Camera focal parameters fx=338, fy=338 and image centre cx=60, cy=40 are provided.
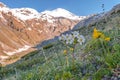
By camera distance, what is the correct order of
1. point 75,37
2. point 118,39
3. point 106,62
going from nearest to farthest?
1. point 106,62
2. point 75,37
3. point 118,39

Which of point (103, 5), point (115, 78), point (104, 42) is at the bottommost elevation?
point (115, 78)

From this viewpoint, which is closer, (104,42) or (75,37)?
(75,37)

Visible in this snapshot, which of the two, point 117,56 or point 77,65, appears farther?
point 77,65

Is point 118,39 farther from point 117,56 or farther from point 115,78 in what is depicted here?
point 115,78

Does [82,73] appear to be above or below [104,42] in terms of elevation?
below

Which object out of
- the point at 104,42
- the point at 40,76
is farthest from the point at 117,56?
the point at 40,76

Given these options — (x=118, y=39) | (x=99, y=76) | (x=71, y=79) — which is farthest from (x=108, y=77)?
(x=118, y=39)

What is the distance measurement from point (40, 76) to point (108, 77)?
3.06m

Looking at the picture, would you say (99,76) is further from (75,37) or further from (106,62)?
(75,37)

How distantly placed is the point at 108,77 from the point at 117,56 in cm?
63

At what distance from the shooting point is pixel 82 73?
25.9 ft

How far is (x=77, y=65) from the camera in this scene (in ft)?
27.5

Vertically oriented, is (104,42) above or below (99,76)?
above

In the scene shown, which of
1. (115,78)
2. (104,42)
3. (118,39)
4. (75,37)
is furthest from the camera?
(118,39)
